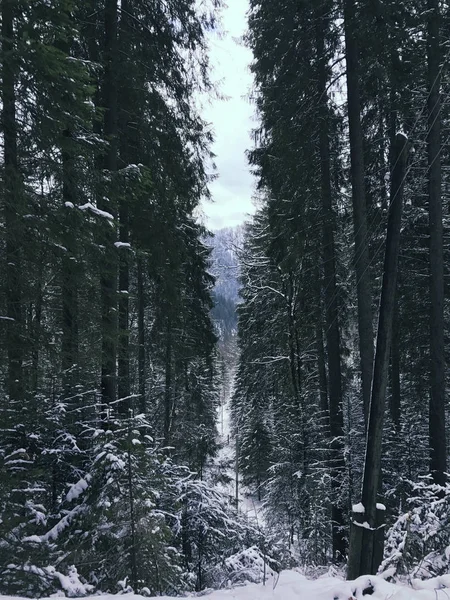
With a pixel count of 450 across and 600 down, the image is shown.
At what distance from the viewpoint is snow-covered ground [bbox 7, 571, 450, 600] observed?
2.88m

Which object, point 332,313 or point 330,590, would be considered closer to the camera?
point 330,590

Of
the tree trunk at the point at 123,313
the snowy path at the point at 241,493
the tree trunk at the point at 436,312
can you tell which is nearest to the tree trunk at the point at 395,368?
the tree trunk at the point at 436,312

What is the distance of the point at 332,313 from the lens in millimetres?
10922

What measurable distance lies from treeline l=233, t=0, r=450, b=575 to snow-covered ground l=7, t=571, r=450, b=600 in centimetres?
106

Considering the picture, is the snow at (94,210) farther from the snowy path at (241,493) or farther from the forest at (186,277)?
the snowy path at (241,493)

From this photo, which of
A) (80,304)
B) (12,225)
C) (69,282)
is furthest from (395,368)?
(12,225)

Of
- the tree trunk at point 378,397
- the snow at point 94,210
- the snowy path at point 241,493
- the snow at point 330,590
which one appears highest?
the snow at point 94,210

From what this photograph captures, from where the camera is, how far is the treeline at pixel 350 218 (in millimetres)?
7773

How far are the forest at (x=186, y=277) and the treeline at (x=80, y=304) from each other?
0.03 meters

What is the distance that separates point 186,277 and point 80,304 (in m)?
7.01

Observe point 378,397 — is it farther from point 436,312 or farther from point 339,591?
point 436,312

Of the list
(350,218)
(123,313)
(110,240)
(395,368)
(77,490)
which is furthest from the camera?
(395,368)

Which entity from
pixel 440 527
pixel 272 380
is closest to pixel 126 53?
pixel 440 527

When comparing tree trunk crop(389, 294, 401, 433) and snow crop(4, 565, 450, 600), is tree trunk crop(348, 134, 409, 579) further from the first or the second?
tree trunk crop(389, 294, 401, 433)
